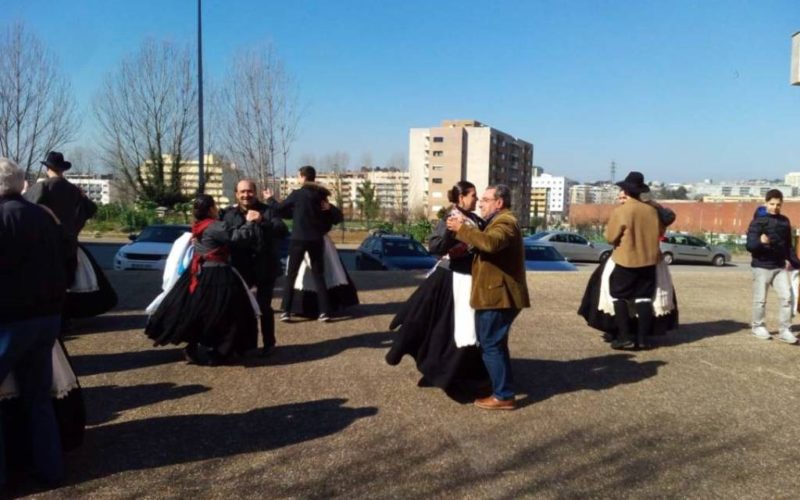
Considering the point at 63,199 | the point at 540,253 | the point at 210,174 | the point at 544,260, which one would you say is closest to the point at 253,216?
the point at 63,199

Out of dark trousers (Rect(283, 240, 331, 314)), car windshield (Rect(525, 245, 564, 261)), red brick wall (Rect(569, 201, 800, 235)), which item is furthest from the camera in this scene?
red brick wall (Rect(569, 201, 800, 235))

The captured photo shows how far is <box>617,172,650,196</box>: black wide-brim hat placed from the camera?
659cm

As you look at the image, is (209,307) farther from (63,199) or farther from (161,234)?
(161,234)

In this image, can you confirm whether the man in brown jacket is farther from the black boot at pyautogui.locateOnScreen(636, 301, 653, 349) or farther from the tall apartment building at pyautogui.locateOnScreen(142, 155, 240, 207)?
the tall apartment building at pyautogui.locateOnScreen(142, 155, 240, 207)

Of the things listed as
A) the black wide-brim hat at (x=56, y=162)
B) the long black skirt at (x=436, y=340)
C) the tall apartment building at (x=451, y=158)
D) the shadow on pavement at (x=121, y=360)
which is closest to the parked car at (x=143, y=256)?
the black wide-brim hat at (x=56, y=162)

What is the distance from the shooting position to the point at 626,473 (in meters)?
3.68

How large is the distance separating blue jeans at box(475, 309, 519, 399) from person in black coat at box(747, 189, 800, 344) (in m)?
3.91

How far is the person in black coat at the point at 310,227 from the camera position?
7375mm

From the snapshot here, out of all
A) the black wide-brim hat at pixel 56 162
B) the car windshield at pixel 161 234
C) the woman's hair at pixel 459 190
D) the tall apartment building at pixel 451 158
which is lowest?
the car windshield at pixel 161 234

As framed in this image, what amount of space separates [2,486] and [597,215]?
75782 millimetres

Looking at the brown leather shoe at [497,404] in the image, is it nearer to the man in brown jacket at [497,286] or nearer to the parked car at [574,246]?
the man in brown jacket at [497,286]

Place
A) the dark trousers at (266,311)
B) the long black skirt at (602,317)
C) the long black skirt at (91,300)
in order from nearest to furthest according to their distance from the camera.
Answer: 1. the dark trousers at (266,311)
2. the long black skirt at (91,300)
3. the long black skirt at (602,317)

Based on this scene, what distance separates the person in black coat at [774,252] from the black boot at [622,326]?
5.37ft

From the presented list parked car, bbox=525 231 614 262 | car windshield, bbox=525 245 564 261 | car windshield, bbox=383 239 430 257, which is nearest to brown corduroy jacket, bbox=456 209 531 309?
car windshield, bbox=383 239 430 257
